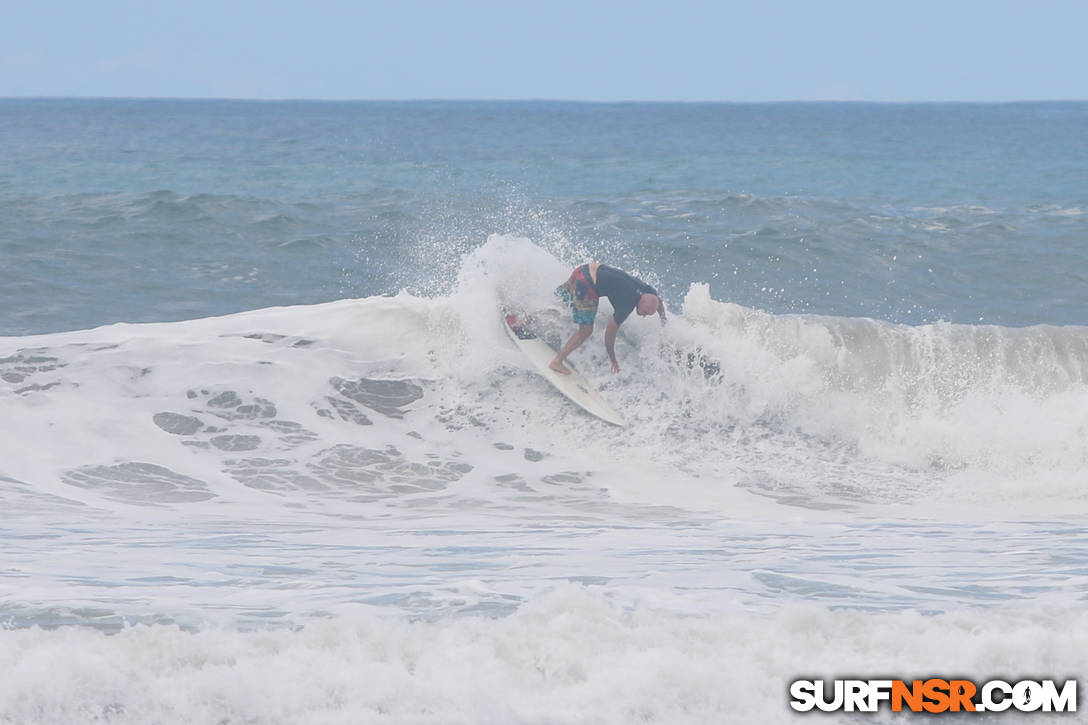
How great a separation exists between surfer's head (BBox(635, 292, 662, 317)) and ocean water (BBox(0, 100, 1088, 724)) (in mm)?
730

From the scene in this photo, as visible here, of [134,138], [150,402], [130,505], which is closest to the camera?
[130,505]

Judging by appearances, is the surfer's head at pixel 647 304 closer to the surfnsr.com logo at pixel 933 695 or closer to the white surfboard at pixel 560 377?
the white surfboard at pixel 560 377

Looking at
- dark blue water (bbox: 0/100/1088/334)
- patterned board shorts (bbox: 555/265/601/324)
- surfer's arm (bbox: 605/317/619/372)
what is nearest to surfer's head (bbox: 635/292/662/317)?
surfer's arm (bbox: 605/317/619/372)

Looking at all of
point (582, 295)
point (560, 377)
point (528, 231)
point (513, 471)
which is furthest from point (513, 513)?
point (528, 231)

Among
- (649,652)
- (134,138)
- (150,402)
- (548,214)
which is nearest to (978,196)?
(548,214)

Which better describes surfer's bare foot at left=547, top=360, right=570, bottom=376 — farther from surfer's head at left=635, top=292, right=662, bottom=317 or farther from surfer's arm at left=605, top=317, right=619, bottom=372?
surfer's head at left=635, top=292, right=662, bottom=317

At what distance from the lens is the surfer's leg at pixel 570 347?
11.2m

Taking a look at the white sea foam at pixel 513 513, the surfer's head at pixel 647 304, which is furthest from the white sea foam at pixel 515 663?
the surfer's head at pixel 647 304

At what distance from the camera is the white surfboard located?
10.8 meters

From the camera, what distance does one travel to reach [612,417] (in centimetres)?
1073

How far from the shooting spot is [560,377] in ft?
36.6

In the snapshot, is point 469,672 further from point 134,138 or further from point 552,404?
point 134,138

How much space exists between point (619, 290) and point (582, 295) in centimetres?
35

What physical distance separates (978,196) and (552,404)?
2344cm
